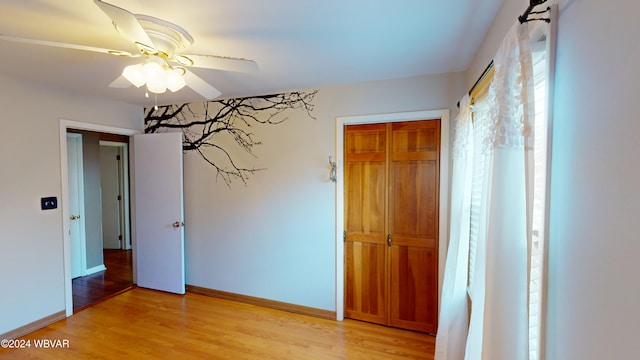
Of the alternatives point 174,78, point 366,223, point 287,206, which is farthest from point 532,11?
point 287,206

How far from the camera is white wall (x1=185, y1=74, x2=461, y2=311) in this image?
270 cm

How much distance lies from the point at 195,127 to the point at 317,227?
198 centimetres

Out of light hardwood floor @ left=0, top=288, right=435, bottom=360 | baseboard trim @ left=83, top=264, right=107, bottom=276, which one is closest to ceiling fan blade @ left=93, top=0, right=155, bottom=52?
light hardwood floor @ left=0, top=288, right=435, bottom=360

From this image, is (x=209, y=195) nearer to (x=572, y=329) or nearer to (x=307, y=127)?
(x=307, y=127)

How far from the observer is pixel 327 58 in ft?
6.98

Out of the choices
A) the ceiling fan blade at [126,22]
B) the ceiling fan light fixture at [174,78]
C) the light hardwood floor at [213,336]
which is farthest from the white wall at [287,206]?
the ceiling fan blade at [126,22]

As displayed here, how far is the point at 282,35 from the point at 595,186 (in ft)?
5.53

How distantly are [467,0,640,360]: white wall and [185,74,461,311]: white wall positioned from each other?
1.79 metres

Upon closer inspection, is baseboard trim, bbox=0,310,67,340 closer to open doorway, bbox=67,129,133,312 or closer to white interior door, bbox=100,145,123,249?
open doorway, bbox=67,129,133,312

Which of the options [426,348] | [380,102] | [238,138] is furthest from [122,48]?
[426,348]

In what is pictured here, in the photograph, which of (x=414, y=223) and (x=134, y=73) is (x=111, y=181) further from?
(x=414, y=223)

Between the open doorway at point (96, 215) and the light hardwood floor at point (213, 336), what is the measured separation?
54 centimetres

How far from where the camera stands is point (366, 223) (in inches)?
110

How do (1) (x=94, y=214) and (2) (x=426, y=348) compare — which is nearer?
(2) (x=426, y=348)
